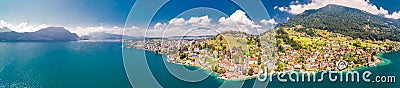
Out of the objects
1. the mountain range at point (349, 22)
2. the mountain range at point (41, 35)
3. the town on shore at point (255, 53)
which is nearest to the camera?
the town on shore at point (255, 53)

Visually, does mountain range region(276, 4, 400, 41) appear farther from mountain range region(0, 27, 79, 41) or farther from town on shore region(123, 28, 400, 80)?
mountain range region(0, 27, 79, 41)

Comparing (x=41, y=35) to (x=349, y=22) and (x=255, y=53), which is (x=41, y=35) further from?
(x=255, y=53)

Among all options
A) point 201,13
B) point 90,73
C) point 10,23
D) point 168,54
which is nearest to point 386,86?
point 168,54

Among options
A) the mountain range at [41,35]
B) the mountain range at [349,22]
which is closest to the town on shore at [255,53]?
the mountain range at [349,22]

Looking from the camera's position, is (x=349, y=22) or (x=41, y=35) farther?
(x=41, y=35)

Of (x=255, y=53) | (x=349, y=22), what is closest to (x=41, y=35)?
(x=349, y=22)

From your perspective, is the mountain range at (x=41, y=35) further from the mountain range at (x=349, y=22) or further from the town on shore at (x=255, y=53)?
the mountain range at (x=349, y=22)

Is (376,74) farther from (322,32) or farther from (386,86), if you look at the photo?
(322,32)

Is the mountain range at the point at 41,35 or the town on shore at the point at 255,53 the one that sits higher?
the mountain range at the point at 41,35
